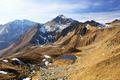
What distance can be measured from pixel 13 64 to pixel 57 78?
151 ft

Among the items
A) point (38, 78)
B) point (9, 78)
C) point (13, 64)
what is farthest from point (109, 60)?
point (13, 64)

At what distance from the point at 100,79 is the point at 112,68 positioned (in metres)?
5.98

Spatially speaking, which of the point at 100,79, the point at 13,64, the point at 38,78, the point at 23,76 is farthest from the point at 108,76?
the point at 13,64

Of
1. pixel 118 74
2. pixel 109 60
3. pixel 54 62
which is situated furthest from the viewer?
pixel 54 62

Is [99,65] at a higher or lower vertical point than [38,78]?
higher

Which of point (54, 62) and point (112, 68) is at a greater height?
point (112, 68)

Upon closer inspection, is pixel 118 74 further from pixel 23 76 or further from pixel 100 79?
pixel 23 76

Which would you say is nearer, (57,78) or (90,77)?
(90,77)

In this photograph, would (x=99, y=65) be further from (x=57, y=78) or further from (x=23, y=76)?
(x=23, y=76)

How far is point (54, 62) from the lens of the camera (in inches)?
6629

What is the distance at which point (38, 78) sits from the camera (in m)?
111

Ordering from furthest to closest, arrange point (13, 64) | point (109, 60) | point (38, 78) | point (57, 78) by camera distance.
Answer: point (13, 64)
point (38, 78)
point (57, 78)
point (109, 60)

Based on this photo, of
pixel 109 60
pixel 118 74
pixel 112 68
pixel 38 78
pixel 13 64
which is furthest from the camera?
pixel 13 64

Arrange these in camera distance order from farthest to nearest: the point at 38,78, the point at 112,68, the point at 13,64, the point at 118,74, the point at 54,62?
the point at 54,62 < the point at 13,64 < the point at 38,78 < the point at 112,68 < the point at 118,74
